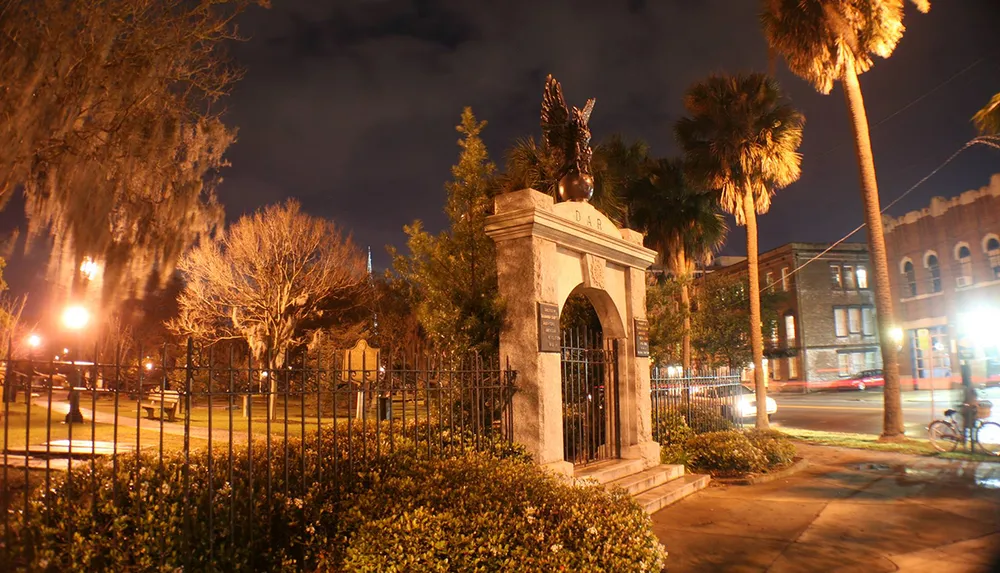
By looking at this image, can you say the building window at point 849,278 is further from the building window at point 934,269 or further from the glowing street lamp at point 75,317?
the glowing street lamp at point 75,317

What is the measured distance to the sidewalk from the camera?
6.33 m

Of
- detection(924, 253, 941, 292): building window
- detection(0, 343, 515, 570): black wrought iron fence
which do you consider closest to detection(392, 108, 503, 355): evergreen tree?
detection(0, 343, 515, 570): black wrought iron fence

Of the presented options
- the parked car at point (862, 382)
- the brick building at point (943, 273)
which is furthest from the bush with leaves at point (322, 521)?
the parked car at point (862, 382)

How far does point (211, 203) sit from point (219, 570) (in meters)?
10.9

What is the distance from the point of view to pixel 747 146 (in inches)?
741

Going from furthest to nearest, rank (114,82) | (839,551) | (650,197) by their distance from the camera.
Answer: (650,197)
(114,82)
(839,551)

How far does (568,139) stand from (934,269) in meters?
34.5

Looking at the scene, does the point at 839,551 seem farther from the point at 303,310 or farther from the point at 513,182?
the point at 303,310

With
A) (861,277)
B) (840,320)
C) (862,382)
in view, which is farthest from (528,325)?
(861,277)

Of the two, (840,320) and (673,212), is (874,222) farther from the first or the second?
(840,320)

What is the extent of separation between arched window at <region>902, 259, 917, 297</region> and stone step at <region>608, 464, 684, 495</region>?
33486mm

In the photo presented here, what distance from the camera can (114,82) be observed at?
10.5m

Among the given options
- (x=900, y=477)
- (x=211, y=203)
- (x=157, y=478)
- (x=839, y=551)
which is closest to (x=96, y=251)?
(x=211, y=203)

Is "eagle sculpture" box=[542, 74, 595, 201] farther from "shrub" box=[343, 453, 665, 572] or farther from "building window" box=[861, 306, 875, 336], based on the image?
"building window" box=[861, 306, 875, 336]
